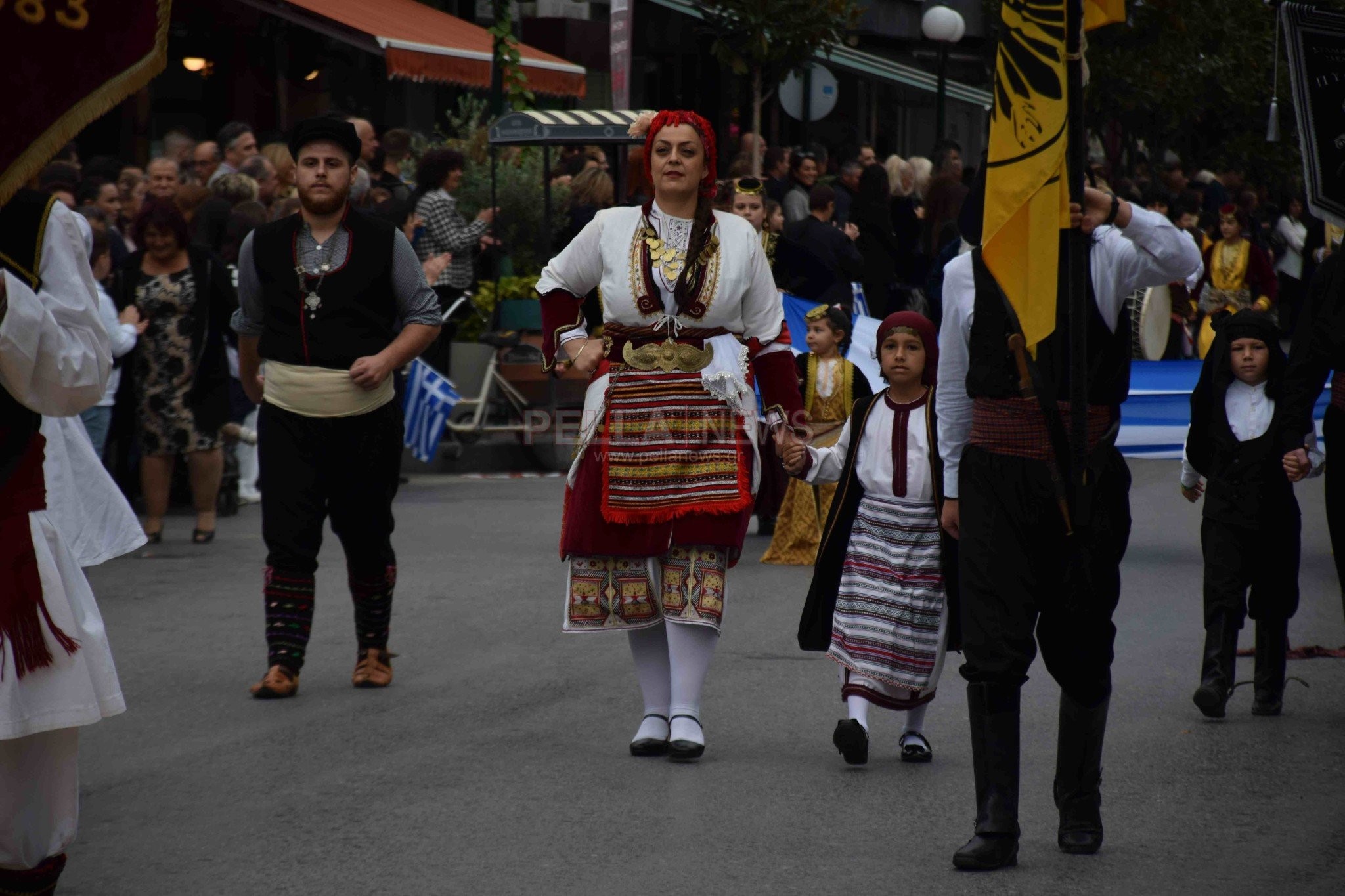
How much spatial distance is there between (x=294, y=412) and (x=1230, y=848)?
3.62 meters

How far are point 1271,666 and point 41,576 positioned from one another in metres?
4.54

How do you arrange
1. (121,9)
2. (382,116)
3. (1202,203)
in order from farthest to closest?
(1202,203) < (382,116) < (121,9)

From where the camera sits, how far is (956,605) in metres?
6.14

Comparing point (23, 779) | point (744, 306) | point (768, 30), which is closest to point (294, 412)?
point (744, 306)

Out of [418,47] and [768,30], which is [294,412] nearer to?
[418,47]

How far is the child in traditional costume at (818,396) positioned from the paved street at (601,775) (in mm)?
1165

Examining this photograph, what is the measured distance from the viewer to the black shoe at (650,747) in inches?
244

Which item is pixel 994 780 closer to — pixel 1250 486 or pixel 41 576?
pixel 41 576

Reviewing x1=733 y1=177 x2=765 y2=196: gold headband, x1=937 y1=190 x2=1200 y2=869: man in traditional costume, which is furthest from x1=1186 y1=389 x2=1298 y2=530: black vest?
x1=733 y1=177 x2=765 y2=196: gold headband

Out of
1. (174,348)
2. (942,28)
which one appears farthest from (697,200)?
(942,28)

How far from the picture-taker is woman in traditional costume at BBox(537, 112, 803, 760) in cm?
615

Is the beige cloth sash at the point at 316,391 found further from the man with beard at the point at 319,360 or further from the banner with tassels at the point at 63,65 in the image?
the banner with tassels at the point at 63,65

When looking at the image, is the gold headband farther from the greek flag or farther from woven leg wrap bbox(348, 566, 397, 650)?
woven leg wrap bbox(348, 566, 397, 650)

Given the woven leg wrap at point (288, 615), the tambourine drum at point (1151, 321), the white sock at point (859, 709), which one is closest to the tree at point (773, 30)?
the tambourine drum at point (1151, 321)
